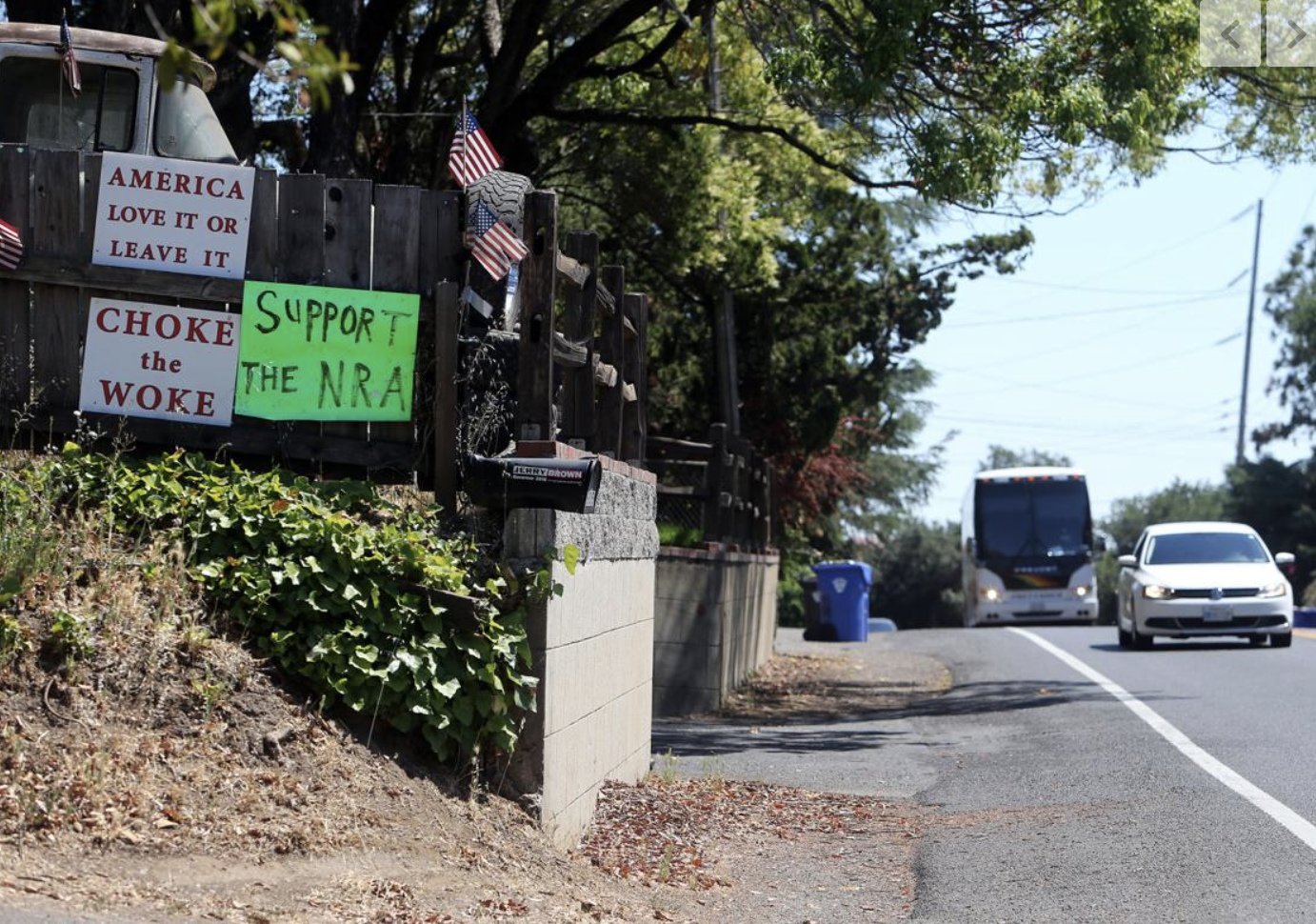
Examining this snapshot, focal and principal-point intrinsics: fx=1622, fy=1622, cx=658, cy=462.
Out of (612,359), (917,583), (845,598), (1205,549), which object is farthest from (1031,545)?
(917,583)

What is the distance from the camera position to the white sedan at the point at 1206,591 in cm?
2088

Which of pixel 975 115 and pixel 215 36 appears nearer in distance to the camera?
pixel 215 36

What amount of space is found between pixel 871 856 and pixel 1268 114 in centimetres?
1288

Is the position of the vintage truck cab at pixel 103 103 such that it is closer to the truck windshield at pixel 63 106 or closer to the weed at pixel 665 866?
the truck windshield at pixel 63 106

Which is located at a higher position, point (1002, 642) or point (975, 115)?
point (975, 115)

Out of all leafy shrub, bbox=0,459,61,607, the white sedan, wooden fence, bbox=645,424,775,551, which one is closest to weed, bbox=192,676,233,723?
leafy shrub, bbox=0,459,61,607

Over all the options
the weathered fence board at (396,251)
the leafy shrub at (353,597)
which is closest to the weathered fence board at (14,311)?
the leafy shrub at (353,597)

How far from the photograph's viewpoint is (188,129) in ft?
32.7

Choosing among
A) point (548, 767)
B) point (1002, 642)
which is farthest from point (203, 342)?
point (1002, 642)

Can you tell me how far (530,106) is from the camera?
17.5 metres

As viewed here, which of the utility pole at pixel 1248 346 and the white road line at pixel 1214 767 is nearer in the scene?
the white road line at pixel 1214 767

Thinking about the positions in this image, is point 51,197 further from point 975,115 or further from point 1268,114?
point 1268,114

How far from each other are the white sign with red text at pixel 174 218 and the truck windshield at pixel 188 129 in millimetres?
1550

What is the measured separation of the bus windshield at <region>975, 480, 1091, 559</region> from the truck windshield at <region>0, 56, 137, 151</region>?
26.1 meters
